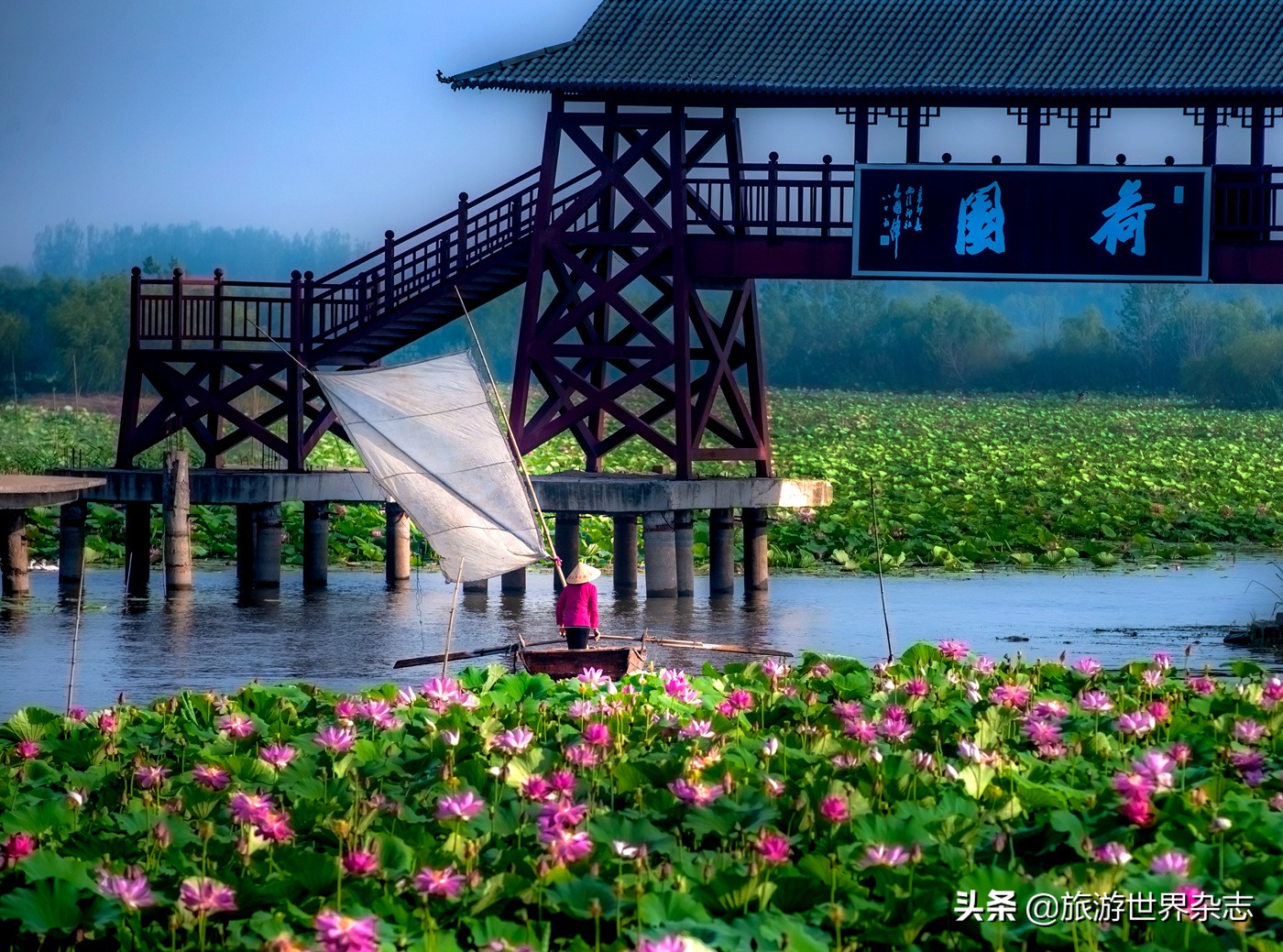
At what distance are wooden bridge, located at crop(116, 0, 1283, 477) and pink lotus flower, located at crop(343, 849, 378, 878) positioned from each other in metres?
16.7

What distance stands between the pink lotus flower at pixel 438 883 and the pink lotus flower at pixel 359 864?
223 mm

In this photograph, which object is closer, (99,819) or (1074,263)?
(99,819)

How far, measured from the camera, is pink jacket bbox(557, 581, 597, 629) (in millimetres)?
15828

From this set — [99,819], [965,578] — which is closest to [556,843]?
[99,819]

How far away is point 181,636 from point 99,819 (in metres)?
13.0

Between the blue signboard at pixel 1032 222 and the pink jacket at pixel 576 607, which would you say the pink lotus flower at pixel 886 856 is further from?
the blue signboard at pixel 1032 222

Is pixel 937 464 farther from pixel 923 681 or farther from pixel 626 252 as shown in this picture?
pixel 923 681

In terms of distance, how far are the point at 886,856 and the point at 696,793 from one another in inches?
43.1

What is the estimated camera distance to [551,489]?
23750 millimetres

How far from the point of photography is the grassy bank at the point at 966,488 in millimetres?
29938

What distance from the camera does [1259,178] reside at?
23062 mm

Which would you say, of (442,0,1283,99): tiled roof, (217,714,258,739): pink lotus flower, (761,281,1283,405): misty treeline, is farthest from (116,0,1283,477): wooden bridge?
(761,281,1283,405): misty treeline

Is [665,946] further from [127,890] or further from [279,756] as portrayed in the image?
[279,756]

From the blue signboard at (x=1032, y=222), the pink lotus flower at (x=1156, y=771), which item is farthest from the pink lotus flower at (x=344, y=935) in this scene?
the blue signboard at (x=1032, y=222)
